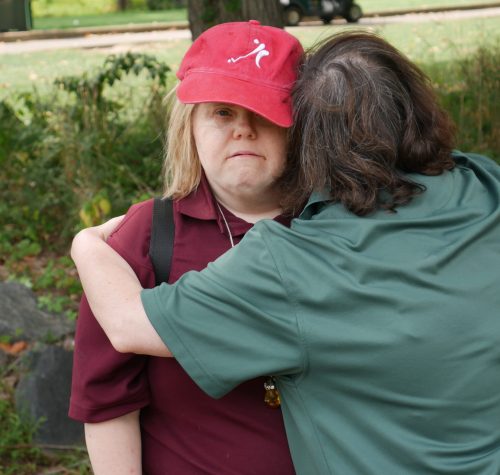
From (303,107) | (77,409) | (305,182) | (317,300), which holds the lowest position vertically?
(77,409)

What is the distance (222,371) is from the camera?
187 cm

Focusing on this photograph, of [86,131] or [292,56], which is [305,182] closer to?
[292,56]

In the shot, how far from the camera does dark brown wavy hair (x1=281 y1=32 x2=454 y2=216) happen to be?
192 centimetres

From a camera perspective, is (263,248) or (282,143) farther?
(282,143)

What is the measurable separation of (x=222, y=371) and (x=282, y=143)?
22.5 inches

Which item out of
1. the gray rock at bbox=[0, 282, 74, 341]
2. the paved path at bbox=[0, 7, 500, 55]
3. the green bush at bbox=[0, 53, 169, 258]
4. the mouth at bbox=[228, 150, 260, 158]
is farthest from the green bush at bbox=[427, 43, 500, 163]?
the paved path at bbox=[0, 7, 500, 55]

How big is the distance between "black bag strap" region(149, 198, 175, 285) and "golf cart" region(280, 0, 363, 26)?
21.0m

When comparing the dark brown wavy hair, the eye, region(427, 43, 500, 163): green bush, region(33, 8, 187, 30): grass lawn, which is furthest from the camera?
region(33, 8, 187, 30): grass lawn

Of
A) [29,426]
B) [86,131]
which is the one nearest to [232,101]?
[29,426]

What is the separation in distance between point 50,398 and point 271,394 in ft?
8.64

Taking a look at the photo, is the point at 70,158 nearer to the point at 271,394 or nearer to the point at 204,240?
the point at 204,240

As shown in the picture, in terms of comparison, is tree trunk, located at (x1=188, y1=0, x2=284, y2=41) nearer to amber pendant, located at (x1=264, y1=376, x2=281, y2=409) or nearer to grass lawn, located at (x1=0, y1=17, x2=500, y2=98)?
amber pendant, located at (x1=264, y1=376, x2=281, y2=409)

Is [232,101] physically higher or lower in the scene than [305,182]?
higher

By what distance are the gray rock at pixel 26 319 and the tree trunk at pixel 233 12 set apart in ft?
6.89
